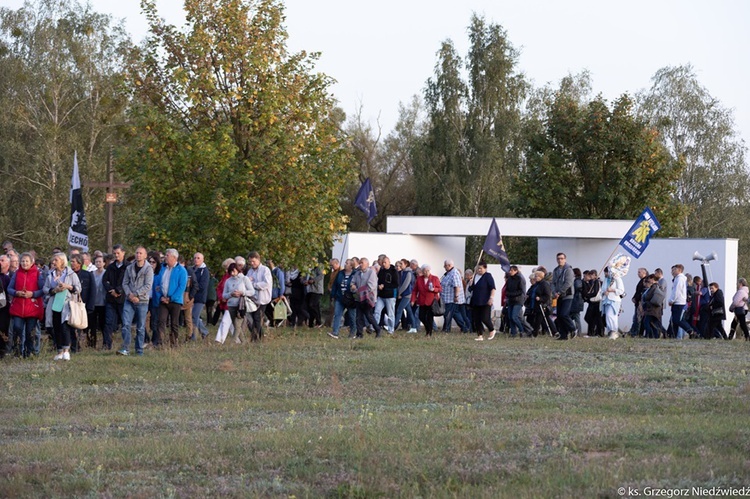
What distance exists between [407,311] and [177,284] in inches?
350

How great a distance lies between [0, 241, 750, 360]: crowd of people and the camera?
1875 centimetres

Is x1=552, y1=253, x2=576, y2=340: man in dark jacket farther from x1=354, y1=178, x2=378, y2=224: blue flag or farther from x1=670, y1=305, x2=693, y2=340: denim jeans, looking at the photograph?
x1=354, y1=178, x2=378, y2=224: blue flag

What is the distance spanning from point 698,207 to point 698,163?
2673mm

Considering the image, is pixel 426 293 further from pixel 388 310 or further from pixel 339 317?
pixel 339 317

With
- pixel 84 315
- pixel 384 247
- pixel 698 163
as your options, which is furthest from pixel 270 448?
pixel 698 163

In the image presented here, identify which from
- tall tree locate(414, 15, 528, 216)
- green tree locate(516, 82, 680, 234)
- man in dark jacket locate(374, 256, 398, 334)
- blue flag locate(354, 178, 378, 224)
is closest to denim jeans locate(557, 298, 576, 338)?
man in dark jacket locate(374, 256, 398, 334)

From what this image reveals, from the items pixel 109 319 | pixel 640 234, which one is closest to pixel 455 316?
pixel 640 234

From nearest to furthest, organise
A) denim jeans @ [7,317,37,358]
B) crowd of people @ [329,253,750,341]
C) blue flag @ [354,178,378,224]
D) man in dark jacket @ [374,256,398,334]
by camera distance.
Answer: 1. denim jeans @ [7,317,37,358]
2. crowd of people @ [329,253,750,341]
3. man in dark jacket @ [374,256,398,334]
4. blue flag @ [354,178,378,224]

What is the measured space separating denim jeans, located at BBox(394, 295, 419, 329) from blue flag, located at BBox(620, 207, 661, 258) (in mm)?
5437

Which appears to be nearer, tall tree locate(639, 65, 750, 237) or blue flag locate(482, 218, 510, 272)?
blue flag locate(482, 218, 510, 272)

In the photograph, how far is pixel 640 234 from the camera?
27906 mm

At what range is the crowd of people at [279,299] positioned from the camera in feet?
61.5

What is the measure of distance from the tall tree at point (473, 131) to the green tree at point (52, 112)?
1738cm

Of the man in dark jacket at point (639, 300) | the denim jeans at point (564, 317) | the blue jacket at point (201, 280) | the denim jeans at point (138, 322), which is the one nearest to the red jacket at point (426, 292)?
the denim jeans at point (564, 317)
